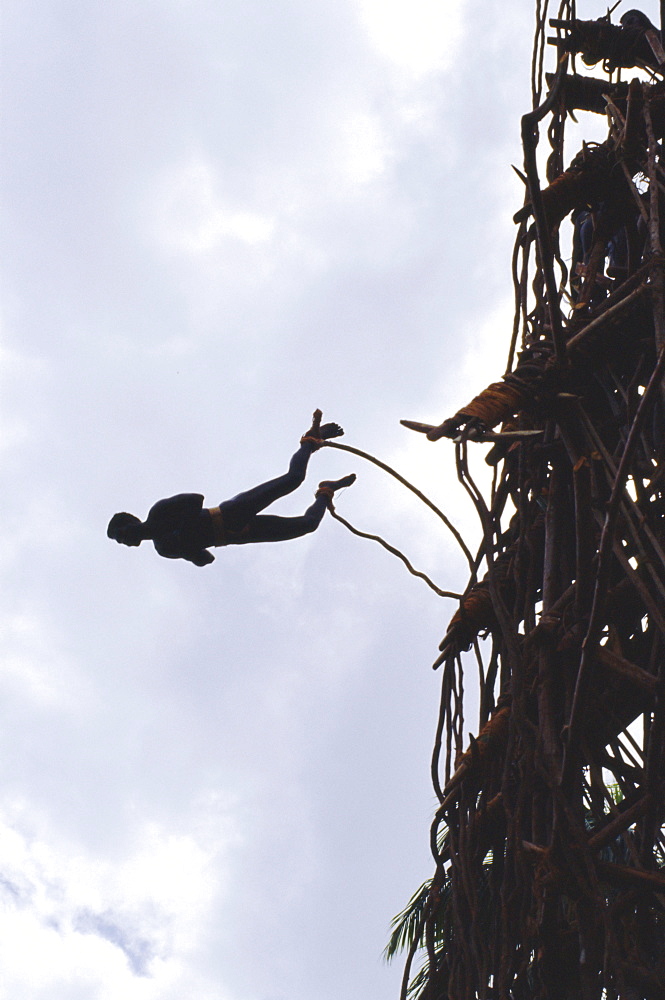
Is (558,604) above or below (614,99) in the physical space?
below

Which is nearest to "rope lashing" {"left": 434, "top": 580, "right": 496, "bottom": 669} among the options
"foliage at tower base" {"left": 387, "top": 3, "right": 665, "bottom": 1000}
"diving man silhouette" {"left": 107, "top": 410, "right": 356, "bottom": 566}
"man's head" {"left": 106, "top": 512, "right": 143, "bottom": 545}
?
"foliage at tower base" {"left": 387, "top": 3, "right": 665, "bottom": 1000}

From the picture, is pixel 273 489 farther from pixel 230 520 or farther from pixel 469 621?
pixel 469 621

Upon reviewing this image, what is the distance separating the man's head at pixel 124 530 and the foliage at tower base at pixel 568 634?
49.3 inches

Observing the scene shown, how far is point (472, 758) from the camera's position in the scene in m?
3.37

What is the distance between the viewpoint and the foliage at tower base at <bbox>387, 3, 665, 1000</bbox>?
2531mm

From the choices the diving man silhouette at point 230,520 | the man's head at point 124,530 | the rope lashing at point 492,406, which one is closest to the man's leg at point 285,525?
the diving man silhouette at point 230,520

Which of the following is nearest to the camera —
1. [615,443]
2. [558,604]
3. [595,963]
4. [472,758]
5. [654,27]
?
[595,963]

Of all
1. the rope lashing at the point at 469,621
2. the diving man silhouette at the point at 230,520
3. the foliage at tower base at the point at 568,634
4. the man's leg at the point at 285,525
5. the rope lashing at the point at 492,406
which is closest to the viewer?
A: the foliage at tower base at the point at 568,634

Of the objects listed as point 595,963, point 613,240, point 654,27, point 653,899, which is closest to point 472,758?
point 653,899

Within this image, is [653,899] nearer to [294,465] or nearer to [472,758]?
[472,758]

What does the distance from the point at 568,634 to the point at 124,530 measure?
1.81 m

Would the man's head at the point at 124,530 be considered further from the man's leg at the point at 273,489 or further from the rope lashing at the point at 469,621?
the rope lashing at the point at 469,621

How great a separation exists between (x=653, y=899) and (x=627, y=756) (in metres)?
0.44

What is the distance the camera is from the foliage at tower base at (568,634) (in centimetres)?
253
